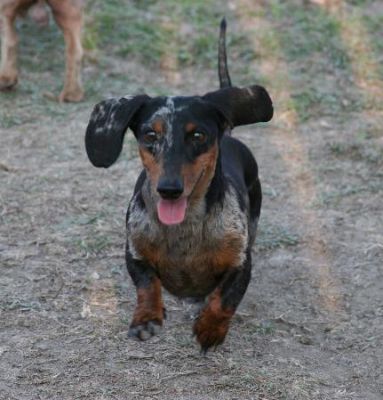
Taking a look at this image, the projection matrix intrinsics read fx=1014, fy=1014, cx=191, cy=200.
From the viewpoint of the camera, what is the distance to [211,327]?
4.30 meters

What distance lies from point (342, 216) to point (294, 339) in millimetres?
1648

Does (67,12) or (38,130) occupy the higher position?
(67,12)

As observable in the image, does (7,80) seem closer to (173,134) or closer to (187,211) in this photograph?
(187,211)

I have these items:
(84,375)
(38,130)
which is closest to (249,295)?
(84,375)

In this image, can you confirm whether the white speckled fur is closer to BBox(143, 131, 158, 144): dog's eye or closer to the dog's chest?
the dog's chest

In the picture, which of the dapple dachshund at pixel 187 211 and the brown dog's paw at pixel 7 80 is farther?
the brown dog's paw at pixel 7 80

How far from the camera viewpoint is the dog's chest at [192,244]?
440 centimetres

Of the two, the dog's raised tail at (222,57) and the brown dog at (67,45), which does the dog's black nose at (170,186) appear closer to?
the dog's raised tail at (222,57)

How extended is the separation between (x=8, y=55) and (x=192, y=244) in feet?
14.9

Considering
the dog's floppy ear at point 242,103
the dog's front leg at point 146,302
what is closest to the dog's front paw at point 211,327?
the dog's front leg at point 146,302

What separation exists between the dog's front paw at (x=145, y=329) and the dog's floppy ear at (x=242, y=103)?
933 millimetres

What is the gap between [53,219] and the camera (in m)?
6.20

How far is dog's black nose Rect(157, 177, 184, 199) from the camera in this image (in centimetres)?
397

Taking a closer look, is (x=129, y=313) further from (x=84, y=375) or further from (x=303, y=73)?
(x=303, y=73)
